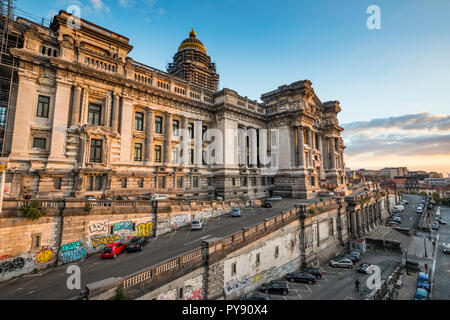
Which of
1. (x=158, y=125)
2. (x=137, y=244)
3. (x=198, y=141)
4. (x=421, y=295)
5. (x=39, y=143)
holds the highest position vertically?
(x=158, y=125)

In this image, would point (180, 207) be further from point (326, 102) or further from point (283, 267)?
point (326, 102)

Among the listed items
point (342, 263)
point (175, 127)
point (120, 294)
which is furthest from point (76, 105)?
point (342, 263)

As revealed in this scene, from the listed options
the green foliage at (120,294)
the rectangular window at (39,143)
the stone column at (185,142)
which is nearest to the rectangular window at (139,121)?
the stone column at (185,142)

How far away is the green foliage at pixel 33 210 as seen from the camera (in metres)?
16.5

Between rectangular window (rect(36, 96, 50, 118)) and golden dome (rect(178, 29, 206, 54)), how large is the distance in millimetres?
44352

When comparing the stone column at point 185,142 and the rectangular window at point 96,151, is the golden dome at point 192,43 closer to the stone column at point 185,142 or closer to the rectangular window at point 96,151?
the stone column at point 185,142

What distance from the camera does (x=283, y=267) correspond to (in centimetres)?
2538

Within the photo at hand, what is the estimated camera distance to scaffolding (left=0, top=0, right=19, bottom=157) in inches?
918

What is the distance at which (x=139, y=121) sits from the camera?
34531mm

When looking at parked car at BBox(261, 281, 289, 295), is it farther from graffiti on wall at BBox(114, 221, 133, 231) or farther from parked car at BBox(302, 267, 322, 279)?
graffiti on wall at BBox(114, 221, 133, 231)

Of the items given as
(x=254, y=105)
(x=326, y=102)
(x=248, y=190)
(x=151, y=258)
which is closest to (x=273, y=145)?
(x=254, y=105)

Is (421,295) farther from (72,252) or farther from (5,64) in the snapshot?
(5,64)

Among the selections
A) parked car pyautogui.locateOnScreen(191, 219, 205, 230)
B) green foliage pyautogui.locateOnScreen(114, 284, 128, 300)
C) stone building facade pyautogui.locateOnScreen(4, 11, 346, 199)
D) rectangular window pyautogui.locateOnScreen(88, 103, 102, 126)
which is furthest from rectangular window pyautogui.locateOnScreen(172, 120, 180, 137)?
green foliage pyautogui.locateOnScreen(114, 284, 128, 300)

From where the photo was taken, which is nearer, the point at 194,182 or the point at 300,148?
the point at 194,182
